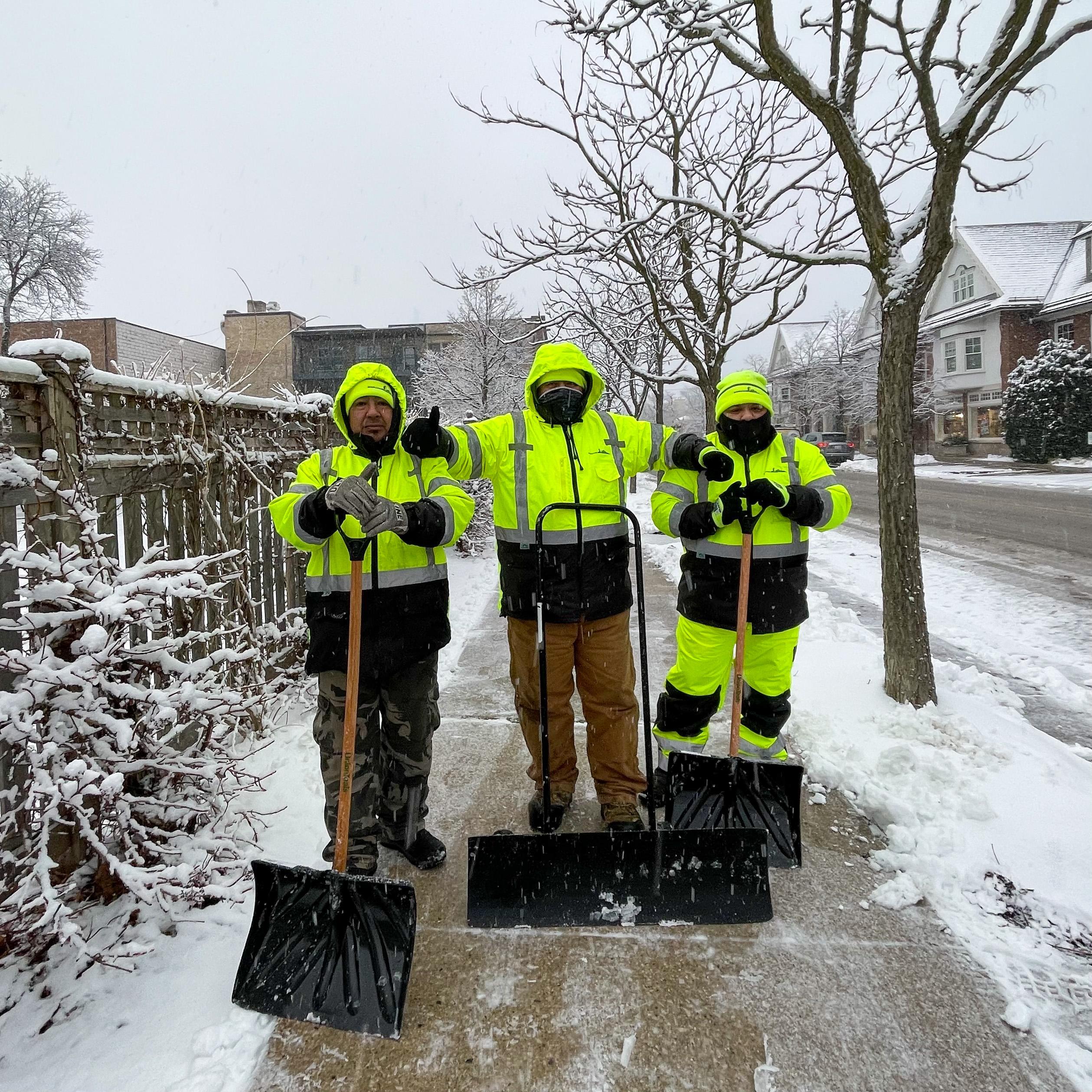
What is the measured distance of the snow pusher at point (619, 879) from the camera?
8.20 feet

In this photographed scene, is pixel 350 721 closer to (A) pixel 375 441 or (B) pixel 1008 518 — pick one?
(A) pixel 375 441

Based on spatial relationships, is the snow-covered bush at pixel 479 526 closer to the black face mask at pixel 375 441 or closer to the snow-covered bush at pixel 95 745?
the black face mask at pixel 375 441

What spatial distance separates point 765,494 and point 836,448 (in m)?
36.6

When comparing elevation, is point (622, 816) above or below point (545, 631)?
below

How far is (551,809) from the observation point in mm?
3168

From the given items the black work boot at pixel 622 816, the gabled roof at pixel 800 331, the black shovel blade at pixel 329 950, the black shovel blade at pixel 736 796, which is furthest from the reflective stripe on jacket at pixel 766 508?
the gabled roof at pixel 800 331

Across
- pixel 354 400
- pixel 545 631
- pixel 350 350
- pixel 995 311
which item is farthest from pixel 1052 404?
pixel 350 350

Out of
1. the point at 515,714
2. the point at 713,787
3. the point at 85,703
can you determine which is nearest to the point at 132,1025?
the point at 85,703

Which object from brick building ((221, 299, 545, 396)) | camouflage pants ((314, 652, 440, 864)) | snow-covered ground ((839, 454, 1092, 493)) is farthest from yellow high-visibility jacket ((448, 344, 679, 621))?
brick building ((221, 299, 545, 396))

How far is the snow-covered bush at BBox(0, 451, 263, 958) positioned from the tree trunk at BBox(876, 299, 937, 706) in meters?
3.47

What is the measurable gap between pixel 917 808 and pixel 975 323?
1518 inches

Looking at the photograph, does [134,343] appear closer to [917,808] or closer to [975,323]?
[917,808]

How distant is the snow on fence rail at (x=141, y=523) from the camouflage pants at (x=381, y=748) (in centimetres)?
33

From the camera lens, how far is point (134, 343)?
32219mm
